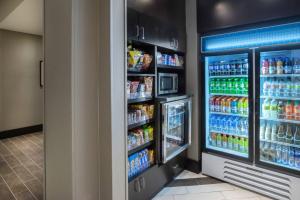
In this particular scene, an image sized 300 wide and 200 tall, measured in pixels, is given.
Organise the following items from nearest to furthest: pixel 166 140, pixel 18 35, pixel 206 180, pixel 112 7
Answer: pixel 112 7 → pixel 166 140 → pixel 206 180 → pixel 18 35

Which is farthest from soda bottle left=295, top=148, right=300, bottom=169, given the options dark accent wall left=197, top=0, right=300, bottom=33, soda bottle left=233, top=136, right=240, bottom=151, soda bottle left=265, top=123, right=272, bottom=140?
dark accent wall left=197, top=0, right=300, bottom=33

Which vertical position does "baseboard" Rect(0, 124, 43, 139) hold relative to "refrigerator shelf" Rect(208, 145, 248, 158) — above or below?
below

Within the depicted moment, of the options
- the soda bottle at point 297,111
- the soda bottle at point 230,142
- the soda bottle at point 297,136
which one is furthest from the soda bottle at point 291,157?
the soda bottle at point 230,142

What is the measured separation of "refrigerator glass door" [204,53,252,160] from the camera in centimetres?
263

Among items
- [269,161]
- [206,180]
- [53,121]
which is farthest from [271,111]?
[53,121]

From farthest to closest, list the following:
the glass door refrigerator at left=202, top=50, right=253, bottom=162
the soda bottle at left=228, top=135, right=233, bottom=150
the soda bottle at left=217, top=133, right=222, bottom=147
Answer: the soda bottle at left=217, top=133, right=222, bottom=147 → the soda bottle at left=228, top=135, right=233, bottom=150 → the glass door refrigerator at left=202, top=50, right=253, bottom=162

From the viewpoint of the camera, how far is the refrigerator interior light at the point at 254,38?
7.26ft

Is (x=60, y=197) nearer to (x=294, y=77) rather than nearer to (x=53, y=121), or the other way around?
(x=53, y=121)

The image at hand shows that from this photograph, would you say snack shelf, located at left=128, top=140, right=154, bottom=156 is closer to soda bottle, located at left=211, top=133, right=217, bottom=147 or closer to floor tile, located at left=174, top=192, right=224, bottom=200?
floor tile, located at left=174, top=192, right=224, bottom=200

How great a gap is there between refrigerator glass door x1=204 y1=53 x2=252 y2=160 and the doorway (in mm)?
2665

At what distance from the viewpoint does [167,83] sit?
2777mm

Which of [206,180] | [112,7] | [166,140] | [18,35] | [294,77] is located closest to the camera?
[112,7]

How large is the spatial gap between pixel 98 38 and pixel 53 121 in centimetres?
82

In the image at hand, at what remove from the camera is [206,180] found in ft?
9.22
